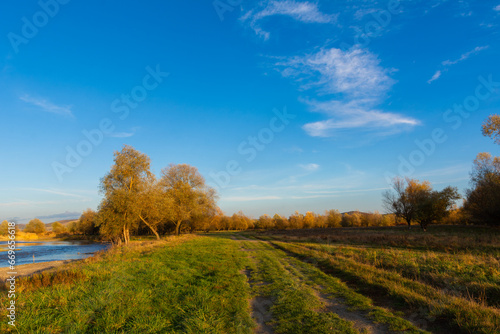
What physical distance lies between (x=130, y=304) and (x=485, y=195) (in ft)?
188

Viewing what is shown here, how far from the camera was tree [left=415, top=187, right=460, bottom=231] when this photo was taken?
4712cm

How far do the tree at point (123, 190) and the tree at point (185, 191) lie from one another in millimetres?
10245

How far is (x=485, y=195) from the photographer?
136ft

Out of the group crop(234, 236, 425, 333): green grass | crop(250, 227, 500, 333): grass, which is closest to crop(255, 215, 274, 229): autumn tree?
crop(250, 227, 500, 333): grass

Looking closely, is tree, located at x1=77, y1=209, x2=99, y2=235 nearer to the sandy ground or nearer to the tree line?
the tree line

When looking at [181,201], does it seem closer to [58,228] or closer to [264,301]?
[264,301]

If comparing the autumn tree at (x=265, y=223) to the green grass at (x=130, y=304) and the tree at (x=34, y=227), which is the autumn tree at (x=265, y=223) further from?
the green grass at (x=130, y=304)

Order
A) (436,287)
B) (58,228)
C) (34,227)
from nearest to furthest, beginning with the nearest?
(436,287) < (34,227) < (58,228)

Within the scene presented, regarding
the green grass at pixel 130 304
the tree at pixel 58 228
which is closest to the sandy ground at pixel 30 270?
the green grass at pixel 130 304

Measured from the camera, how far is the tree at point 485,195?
124ft

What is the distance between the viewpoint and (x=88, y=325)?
5734 millimetres

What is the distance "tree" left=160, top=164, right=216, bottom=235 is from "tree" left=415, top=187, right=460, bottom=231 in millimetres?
43551

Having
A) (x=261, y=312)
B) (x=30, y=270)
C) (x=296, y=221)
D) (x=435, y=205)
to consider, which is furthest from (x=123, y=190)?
(x=296, y=221)

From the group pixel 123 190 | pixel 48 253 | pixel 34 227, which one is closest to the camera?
pixel 123 190
